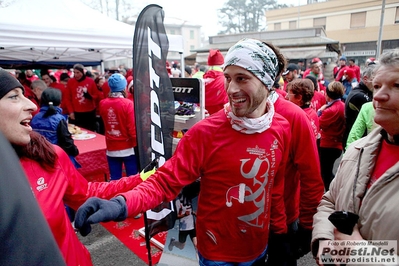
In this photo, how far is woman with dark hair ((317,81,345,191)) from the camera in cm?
399

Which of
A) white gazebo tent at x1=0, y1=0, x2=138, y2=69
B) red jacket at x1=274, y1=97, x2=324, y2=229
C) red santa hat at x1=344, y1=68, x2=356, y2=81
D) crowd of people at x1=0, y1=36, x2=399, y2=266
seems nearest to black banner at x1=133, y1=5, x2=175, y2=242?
crowd of people at x1=0, y1=36, x2=399, y2=266

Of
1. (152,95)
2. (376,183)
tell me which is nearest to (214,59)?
(152,95)

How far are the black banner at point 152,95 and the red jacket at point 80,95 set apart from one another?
507cm

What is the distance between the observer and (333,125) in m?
4.00

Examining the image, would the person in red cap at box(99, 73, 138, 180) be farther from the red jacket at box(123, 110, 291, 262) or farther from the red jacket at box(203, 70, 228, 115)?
the red jacket at box(123, 110, 291, 262)

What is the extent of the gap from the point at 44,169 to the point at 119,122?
8.60 feet

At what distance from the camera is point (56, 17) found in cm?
429

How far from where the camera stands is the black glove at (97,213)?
40.7 inches

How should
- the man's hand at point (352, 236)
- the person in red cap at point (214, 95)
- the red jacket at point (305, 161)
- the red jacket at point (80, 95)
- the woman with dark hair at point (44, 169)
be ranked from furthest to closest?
the red jacket at point (80, 95)
the person in red cap at point (214, 95)
the red jacket at point (305, 161)
the woman with dark hair at point (44, 169)
the man's hand at point (352, 236)

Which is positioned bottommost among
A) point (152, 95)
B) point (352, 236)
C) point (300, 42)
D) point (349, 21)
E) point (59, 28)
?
point (352, 236)

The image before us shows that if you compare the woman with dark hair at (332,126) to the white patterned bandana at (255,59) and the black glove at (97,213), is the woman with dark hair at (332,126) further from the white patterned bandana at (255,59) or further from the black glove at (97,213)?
the black glove at (97,213)

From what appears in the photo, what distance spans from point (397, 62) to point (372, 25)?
27.4 metres

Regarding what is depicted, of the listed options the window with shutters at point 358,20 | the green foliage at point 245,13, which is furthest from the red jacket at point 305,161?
the green foliage at point 245,13

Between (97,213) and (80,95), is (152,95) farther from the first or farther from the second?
(80,95)
